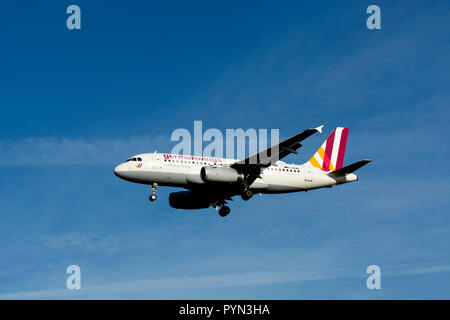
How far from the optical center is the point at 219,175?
58.8m

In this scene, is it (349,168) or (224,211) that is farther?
(224,211)

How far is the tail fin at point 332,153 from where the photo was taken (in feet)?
227

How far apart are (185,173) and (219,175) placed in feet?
10.6

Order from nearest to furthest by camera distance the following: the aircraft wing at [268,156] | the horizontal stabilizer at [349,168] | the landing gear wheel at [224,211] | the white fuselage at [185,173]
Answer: the aircraft wing at [268,156]
the white fuselage at [185,173]
the horizontal stabilizer at [349,168]
the landing gear wheel at [224,211]

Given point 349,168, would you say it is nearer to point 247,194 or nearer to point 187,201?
point 247,194

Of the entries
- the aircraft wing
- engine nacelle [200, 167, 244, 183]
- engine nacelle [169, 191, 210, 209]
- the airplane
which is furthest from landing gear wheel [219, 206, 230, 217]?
engine nacelle [200, 167, 244, 183]

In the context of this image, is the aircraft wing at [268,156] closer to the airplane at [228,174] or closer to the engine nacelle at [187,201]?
the airplane at [228,174]

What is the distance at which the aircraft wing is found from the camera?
53.3 m

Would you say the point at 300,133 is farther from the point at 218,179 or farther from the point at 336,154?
the point at 336,154

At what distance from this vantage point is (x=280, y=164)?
64.6 m

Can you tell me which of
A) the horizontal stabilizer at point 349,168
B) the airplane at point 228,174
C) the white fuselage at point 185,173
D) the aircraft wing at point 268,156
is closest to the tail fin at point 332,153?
the airplane at point 228,174

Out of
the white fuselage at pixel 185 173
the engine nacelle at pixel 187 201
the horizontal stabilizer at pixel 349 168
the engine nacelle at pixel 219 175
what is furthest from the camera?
the engine nacelle at pixel 187 201

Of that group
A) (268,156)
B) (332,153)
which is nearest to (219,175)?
(268,156)
